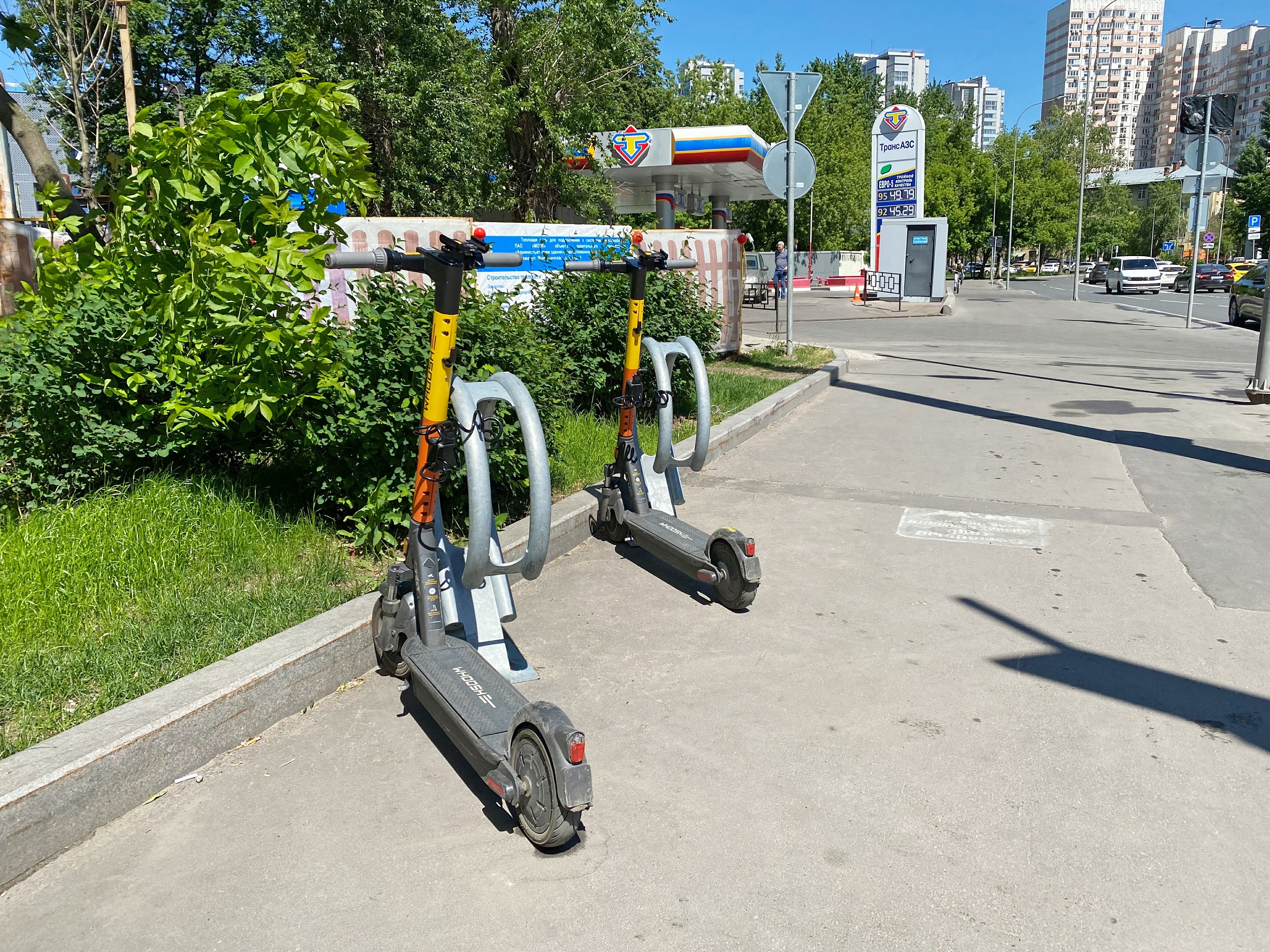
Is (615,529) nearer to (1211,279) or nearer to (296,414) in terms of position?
(296,414)

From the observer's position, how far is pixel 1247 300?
2364cm

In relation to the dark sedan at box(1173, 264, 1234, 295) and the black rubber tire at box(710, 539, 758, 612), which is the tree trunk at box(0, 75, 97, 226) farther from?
the dark sedan at box(1173, 264, 1234, 295)

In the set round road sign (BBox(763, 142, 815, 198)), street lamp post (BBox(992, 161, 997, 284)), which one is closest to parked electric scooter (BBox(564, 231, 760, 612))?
round road sign (BBox(763, 142, 815, 198))

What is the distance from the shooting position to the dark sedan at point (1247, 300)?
2314 centimetres

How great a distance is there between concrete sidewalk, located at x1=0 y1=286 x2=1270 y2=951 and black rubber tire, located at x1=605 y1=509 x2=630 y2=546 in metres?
Answer: 0.17

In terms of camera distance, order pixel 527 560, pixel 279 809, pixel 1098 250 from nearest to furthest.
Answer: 1. pixel 279 809
2. pixel 527 560
3. pixel 1098 250

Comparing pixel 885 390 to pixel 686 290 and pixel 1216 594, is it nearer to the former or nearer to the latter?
pixel 686 290

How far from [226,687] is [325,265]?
163cm

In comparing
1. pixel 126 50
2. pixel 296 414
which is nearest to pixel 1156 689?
pixel 296 414

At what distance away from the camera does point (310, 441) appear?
5164 millimetres

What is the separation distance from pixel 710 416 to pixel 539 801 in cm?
464

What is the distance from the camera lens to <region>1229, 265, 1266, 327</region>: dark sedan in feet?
75.9

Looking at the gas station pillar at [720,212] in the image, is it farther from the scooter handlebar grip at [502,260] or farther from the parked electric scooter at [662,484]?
the scooter handlebar grip at [502,260]

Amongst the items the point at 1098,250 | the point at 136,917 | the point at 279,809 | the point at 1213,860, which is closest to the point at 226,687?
the point at 279,809
